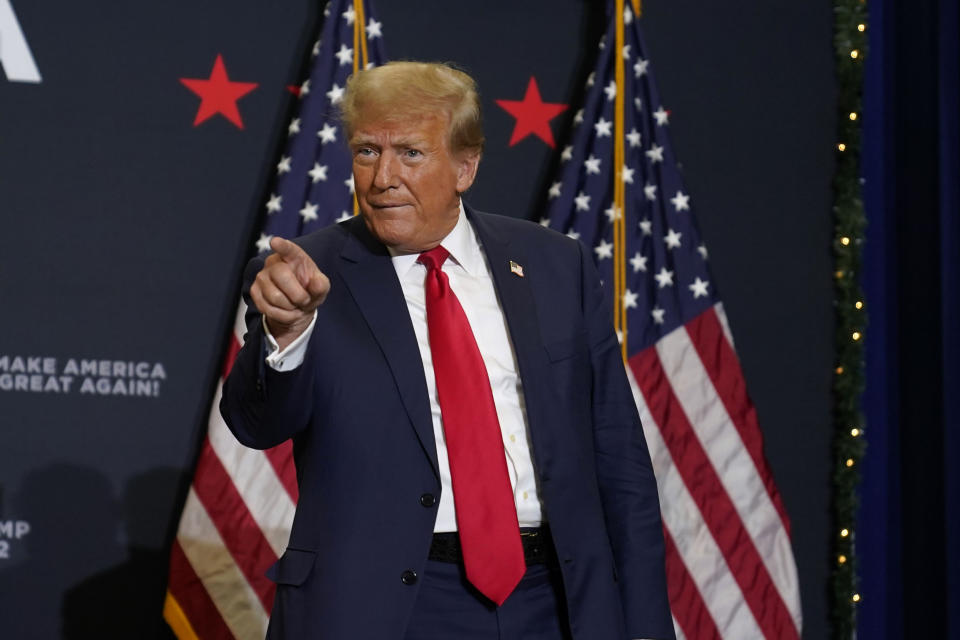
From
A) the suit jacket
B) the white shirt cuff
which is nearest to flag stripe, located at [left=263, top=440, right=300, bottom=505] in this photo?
the suit jacket

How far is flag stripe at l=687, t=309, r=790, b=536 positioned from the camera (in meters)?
3.81

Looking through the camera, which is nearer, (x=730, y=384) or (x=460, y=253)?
(x=460, y=253)

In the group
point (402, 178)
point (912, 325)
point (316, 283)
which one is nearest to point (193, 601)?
point (402, 178)

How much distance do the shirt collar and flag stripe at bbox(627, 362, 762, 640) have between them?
5.49 feet

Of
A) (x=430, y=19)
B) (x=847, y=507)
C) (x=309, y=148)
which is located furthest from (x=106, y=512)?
(x=847, y=507)

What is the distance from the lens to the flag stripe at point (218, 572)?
3432 mm

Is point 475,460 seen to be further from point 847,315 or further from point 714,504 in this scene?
point 847,315

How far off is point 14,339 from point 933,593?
3.12 m

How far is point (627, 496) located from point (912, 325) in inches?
94.1

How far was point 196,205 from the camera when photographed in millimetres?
3836

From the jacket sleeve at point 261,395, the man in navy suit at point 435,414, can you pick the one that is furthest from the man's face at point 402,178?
the jacket sleeve at point 261,395

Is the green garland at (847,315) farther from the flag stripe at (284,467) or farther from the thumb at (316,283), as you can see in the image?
the thumb at (316,283)

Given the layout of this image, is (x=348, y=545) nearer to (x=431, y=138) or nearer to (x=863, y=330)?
(x=431, y=138)

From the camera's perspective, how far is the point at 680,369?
12.5 feet
